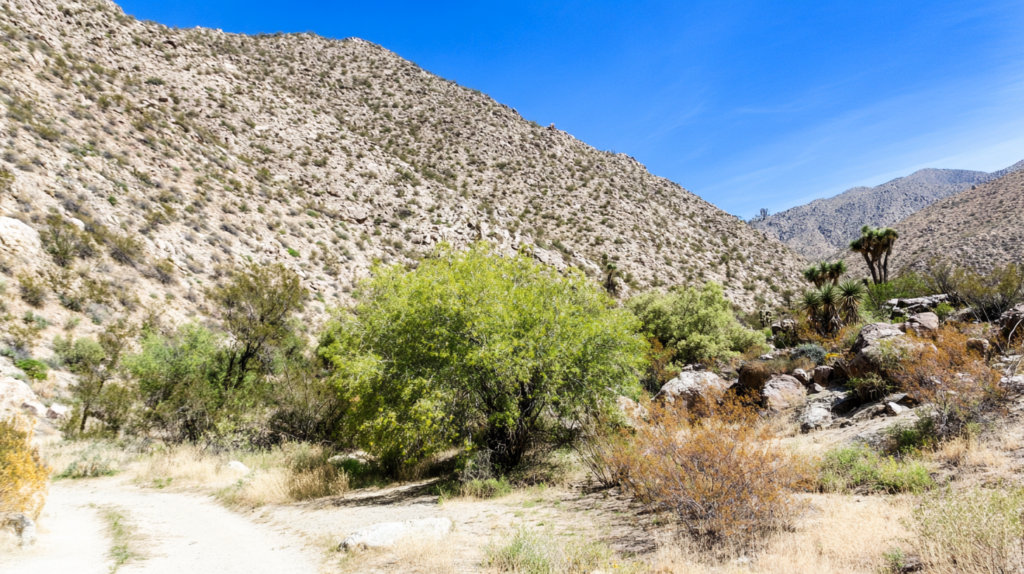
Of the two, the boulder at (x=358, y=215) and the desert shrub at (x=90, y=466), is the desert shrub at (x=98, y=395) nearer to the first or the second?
the desert shrub at (x=90, y=466)

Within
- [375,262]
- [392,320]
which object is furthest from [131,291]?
[392,320]

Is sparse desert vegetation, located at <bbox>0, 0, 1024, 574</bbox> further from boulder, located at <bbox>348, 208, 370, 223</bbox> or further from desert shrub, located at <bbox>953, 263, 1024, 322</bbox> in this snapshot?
boulder, located at <bbox>348, 208, 370, 223</bbox>

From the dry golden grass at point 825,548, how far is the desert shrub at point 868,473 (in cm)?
71

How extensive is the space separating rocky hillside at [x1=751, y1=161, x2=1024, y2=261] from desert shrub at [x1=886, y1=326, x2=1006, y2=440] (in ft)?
359

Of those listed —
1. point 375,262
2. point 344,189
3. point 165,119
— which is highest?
point 165,119

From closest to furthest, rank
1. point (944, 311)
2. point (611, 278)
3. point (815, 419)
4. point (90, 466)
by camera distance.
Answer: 1. point (815, 419)
2. point (90, 466)
3. point (944, 311)
4. point (611, 278)

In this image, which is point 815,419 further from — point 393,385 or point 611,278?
point 611,278

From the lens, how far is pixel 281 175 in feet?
126

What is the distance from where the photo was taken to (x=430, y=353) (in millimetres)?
10758

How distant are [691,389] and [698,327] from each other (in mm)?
14313

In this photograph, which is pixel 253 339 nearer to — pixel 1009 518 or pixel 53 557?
pixel 53 557

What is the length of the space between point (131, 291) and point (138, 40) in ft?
109

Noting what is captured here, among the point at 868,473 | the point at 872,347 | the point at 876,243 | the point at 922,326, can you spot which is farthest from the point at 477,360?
the point at 876,243

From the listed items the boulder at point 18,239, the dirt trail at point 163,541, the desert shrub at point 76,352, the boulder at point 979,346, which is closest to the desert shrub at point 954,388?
the boulder at point 979,346
